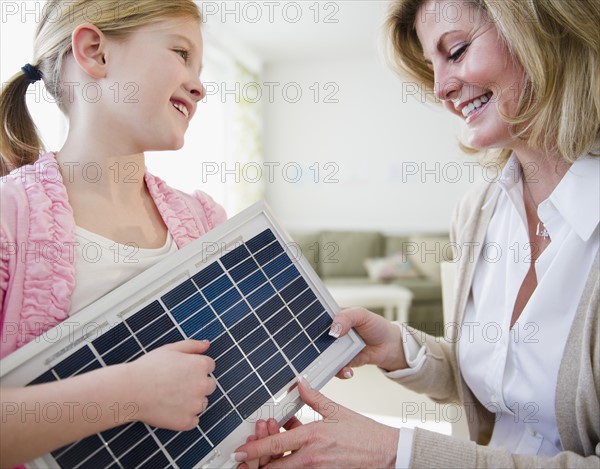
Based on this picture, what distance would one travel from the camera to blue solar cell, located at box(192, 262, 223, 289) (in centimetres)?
78

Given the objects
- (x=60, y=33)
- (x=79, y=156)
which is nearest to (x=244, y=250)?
(x=79, y=156)

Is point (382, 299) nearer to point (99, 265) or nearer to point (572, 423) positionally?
point (572, 423)

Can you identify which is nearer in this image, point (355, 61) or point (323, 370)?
point (323, 370)

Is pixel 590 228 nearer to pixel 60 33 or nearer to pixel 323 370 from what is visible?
pixel 323 370

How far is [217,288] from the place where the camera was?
0.80 m

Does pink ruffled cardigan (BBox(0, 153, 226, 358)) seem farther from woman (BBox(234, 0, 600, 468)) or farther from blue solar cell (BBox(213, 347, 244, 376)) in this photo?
woman (BBox(234, 0, 600, 468))

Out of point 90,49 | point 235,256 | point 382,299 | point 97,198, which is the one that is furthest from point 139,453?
point 382,299

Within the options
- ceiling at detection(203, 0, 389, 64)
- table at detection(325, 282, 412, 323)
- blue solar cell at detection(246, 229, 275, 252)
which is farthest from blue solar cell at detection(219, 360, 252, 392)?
ceiling at detection(203, 0, 389, 64)

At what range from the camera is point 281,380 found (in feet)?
2.67

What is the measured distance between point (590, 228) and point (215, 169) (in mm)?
3670

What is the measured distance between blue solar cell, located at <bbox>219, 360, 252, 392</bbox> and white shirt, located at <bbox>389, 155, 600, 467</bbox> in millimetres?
306

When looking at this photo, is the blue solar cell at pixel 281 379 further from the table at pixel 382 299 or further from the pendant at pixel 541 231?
the table at pixel 382 299

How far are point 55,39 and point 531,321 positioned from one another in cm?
107

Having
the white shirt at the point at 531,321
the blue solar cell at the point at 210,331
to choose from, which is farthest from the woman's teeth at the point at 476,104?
the blue solar cell at the point at 210,331
